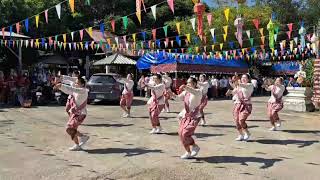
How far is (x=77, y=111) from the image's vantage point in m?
10.4

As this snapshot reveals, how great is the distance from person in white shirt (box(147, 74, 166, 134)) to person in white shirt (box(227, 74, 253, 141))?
208 cm

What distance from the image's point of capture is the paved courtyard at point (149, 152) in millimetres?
8391

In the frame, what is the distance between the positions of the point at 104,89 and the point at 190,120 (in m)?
13.1

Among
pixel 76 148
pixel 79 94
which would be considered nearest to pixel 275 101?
pixel 79 94

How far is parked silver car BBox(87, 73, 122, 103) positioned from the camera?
22266mm

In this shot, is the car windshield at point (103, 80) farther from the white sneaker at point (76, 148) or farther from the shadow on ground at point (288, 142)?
the white sneaker at point (76, 148)

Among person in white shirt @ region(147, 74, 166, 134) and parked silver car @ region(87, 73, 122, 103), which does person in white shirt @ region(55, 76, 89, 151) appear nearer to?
person in white shirt @ region(147, 74, 166, 134)

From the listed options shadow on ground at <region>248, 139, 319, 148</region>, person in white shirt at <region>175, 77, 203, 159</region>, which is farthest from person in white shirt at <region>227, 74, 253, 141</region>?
person in white shirt at <region>175, 77, 203, 159</region>

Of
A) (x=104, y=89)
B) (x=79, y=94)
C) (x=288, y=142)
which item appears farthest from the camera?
(x=104, y=89)

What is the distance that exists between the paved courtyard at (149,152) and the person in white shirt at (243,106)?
0.31 meters

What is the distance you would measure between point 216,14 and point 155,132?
2608 centimetres

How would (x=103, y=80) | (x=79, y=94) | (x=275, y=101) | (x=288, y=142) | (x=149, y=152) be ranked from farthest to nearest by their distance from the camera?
(x=103, y=80), (x=275, y=101), (x=288, y=142), (x=79, y=94), (x=149, y=152)

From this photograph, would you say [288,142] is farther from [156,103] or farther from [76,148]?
[76,148]

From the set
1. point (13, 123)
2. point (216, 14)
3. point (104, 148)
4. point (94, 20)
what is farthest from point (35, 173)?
point (94, 20)
